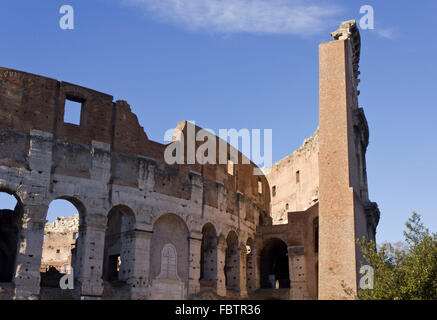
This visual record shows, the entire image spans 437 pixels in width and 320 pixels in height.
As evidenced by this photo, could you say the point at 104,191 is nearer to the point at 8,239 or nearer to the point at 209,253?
the point at 209,253

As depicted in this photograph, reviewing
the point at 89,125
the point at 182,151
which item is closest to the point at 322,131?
the point at 182,151

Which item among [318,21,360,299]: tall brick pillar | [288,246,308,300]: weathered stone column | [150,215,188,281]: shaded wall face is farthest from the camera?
[288,246,308,300]: weathered stone column

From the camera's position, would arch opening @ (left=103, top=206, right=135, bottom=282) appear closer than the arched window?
Yes

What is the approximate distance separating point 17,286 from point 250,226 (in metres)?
12.2

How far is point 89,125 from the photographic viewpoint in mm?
19766

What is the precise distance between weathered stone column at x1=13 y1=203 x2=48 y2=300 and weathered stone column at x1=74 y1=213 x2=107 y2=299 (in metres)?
1.38

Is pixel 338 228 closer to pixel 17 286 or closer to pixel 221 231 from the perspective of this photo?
pixel 221 231

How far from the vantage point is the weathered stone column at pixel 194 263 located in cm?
2139

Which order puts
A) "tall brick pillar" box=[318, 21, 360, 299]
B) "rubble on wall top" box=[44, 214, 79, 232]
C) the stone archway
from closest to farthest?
"tall brick pillar" box=[318, 21, 360, 299]
the stone archway
"rubble on wall top" box=[44, 214, 79, 232]

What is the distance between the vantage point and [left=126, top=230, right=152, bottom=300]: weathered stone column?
19469 mm

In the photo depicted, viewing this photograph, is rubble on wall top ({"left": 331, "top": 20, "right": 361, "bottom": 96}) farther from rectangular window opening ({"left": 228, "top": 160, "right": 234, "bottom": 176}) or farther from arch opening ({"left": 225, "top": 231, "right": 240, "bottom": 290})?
arch opening ({"left": 225, "top": 231, "right": 240, "bottom": 290})

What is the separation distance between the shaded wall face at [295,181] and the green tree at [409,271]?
51.7ft

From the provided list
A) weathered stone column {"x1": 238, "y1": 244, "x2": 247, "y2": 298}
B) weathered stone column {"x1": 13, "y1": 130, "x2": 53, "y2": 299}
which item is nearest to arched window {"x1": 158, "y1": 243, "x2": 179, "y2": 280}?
weathered stone column {"x1": 238, "y1": 244, "x2": 247, "y2": 298}
